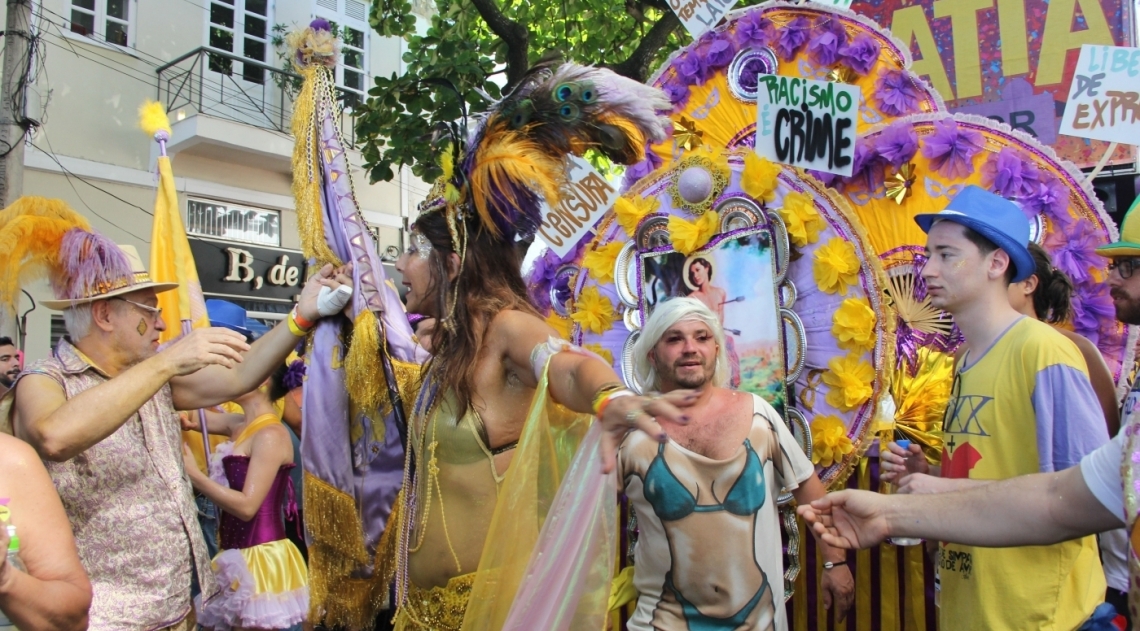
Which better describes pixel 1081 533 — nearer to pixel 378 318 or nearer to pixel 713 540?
pixel 713 540

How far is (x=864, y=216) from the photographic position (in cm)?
380

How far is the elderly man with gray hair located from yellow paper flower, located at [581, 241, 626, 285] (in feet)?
4.31

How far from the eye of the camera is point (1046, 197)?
3.42 meters

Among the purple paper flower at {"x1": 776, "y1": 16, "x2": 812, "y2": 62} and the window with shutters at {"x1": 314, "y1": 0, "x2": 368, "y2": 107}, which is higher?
the window with shutters at {"x1": 314, "y1": 0, "x2": 368, "y2": 107}

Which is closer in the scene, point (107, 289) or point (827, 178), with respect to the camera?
point (107, 289)

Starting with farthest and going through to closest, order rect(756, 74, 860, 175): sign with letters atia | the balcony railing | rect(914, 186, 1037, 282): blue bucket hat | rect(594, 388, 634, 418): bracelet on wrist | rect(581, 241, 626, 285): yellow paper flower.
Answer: the balcony railing → rect(581, 241, 626, 285): yellow paper flower → rect(756, 74, 860, 175): sign with letters atia → rect(914, 186, 1037, 282): blue bucket hat → rect(594, 388, 634, 418): bracelet on wrist

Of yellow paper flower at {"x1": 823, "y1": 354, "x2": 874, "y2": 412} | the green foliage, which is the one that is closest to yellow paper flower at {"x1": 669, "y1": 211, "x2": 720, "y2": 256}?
yellow paper flower at {"x1": 823, "y1": 354, "x2": 874, "y2": 412}

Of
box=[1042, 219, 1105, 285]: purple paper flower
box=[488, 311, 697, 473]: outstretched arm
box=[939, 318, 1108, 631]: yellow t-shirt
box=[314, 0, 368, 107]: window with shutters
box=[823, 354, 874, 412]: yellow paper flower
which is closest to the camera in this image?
box=[488, 311, 697, 473]: outstretched arm

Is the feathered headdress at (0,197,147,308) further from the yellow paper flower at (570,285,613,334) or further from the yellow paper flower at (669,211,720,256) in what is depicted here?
the yellow paper flower at (669,211,720,256)

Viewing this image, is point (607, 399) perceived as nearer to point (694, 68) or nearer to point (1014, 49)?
point (694, 68)

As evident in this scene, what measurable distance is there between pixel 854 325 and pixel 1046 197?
0.91 meters

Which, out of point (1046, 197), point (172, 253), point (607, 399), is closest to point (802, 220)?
point (1046, 197)

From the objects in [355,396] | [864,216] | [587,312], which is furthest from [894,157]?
[355,396]

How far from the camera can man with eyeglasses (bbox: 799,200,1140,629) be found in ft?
5.21
